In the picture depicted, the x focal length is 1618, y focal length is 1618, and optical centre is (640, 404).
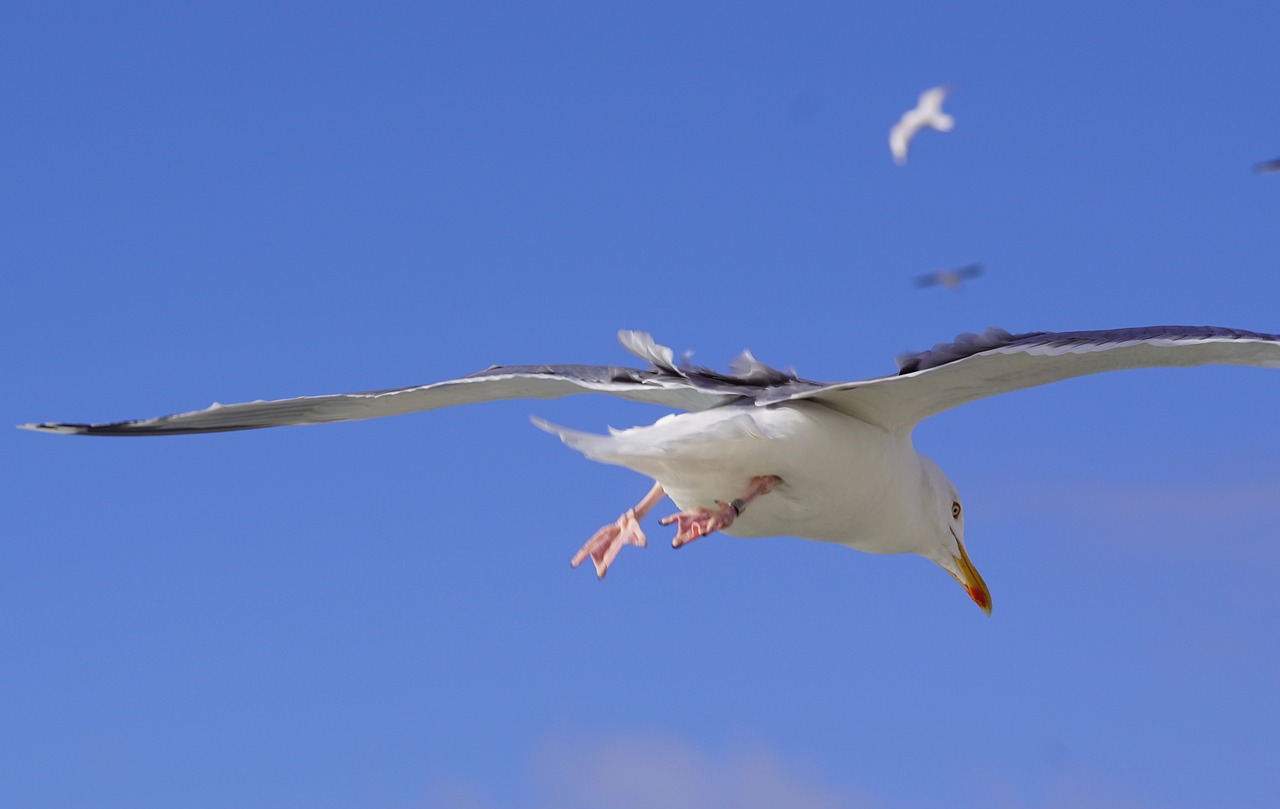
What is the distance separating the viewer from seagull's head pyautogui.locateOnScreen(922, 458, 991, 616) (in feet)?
34.1

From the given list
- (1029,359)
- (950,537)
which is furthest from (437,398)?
(950,537)

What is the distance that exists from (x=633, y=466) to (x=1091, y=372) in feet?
8.09

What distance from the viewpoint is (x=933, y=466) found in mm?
10453

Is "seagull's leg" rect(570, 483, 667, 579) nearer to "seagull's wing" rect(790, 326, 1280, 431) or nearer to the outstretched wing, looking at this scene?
the outstretched wing

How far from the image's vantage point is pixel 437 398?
9.48 m

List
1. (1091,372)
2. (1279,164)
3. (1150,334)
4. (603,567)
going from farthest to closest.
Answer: (603,567), (1279,164), (1091,372), (1150,334)

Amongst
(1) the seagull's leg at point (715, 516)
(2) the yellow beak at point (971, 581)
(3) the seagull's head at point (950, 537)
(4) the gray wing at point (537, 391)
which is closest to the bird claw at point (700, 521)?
(1) the seagull's leg at point (715, 516)

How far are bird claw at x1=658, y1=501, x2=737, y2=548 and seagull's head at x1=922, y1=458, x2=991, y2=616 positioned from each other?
1.97m

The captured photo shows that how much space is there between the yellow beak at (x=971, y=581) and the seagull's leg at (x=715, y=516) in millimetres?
2545

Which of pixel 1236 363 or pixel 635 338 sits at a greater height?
pixel 635 338

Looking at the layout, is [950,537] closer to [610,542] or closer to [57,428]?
[610,542]

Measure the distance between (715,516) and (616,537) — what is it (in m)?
1.38

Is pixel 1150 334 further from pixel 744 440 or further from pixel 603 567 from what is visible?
pixel 603 567

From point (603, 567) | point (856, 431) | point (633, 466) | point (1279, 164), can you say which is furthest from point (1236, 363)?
point (603, 567)
